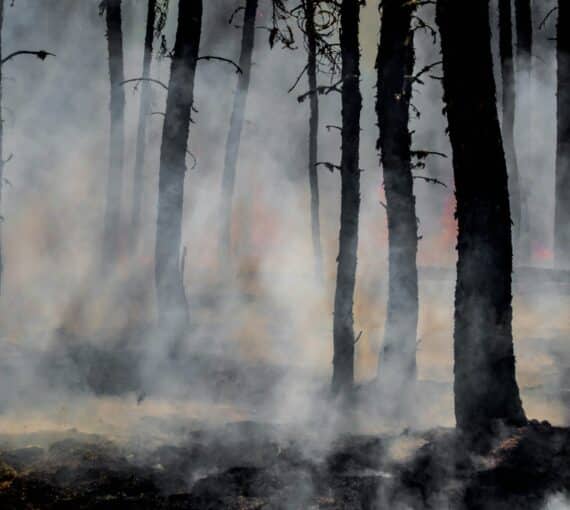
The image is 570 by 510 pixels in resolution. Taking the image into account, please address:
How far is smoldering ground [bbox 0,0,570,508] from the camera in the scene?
5.91 metres

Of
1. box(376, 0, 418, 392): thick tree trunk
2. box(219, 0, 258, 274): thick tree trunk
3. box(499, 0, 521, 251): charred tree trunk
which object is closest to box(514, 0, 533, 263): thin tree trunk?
box(499, 0, 521, 251): charred tree trunk

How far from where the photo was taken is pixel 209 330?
1156cm

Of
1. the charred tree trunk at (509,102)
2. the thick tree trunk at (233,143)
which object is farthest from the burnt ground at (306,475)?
the charred tree trunk at (509,102)

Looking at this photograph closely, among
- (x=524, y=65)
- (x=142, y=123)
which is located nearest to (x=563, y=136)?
(x=524, y=65)

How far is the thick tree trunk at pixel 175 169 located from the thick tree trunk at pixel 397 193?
342 centimetres

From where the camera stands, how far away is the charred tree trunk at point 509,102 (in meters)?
16.4

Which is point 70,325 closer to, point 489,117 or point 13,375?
point 13,375

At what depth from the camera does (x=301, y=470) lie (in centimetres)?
538

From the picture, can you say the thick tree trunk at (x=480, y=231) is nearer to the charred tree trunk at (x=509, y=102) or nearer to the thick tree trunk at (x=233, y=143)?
the charred tree trunk at (x=509, y=102)

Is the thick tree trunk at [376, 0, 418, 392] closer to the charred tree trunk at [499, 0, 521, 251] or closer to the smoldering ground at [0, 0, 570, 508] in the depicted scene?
the smoldering ground at [0, 0, 570, 508]

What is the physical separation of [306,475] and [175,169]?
640 centimetres

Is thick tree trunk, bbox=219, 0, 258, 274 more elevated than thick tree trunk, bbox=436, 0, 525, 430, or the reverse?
thick tree trunk, bbox=219, 0, 258, 274

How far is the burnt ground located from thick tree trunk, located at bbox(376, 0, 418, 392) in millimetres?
3075

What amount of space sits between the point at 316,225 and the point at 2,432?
37.0 ft
